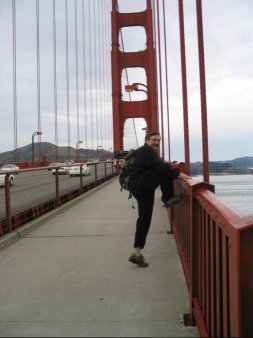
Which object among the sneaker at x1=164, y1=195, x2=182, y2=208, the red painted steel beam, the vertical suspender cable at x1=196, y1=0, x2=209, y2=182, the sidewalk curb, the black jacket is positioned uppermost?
the red painted steel beam

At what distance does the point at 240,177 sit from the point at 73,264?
10.4m

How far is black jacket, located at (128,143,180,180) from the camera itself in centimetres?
443

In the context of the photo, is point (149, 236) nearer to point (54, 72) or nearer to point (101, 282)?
point (101, 282)

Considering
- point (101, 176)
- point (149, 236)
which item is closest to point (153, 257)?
point (149, 236)

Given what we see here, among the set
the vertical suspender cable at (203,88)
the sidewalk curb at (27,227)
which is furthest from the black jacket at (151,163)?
the sidewalk curb at (27,227)

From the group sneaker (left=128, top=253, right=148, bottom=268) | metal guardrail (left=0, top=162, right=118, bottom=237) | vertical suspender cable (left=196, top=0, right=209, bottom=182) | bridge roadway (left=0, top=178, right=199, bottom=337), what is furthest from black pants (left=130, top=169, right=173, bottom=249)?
metal guardrail (left=0, top=162, right=118, bottom=237)

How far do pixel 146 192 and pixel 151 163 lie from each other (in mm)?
312

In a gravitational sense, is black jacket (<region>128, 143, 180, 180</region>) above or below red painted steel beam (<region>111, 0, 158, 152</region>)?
below

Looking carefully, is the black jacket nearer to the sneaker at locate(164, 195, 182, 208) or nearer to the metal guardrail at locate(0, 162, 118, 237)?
the sneaker at locate(164, 195, 182, 208)

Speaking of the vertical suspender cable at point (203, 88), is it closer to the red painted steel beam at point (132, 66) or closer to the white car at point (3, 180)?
the white car at point (3, 180)

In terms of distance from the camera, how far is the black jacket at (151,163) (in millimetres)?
4430

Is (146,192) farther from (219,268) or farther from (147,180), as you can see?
(219,268)

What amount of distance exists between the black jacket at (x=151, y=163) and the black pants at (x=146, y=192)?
97mm

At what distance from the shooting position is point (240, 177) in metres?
14.6
